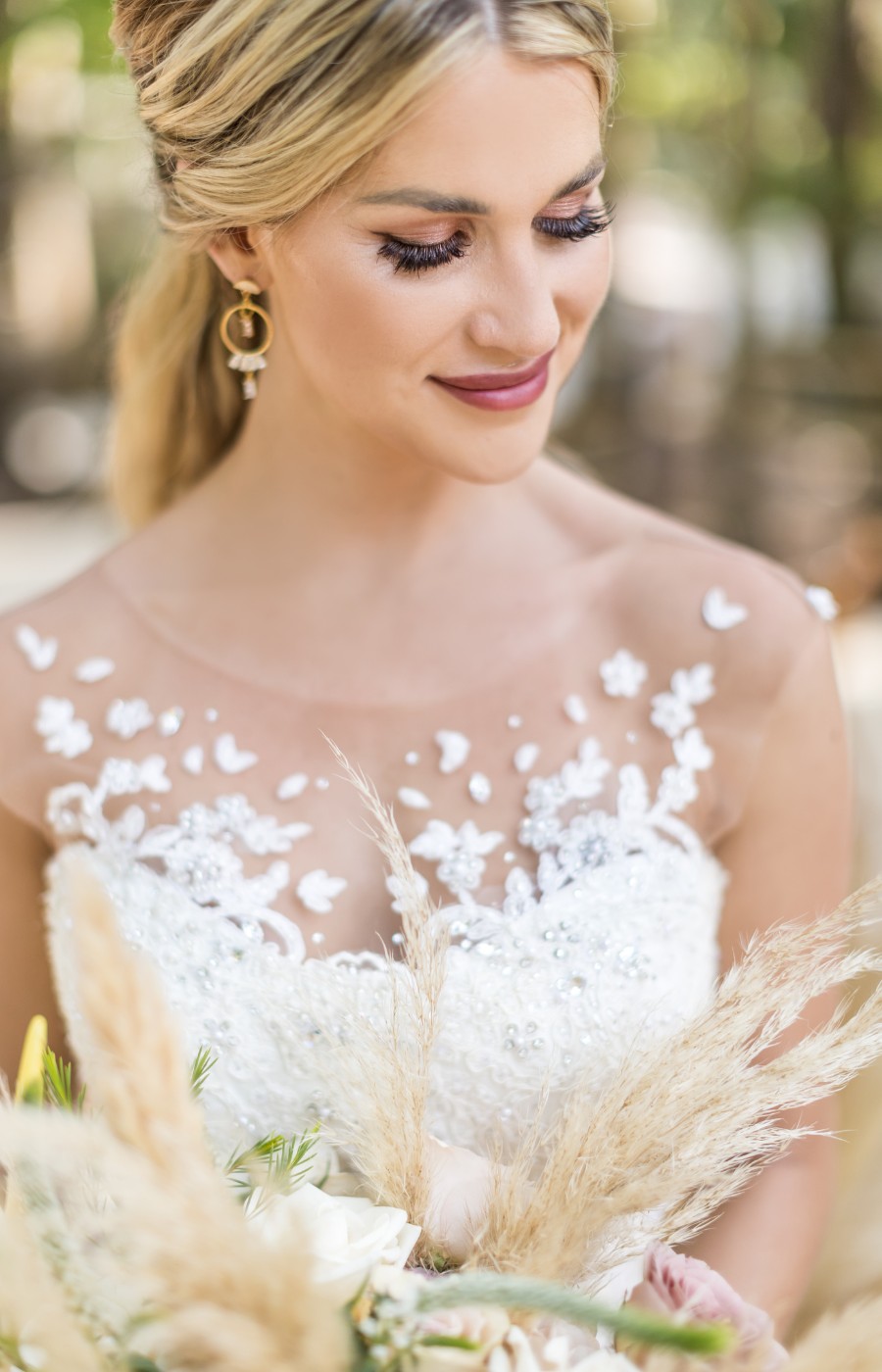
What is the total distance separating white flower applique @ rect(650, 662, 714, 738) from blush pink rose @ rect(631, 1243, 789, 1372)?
2.47ft

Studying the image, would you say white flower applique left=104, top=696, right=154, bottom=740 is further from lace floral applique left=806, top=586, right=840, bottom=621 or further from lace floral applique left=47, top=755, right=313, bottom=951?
lace floral applique left=806, top=586, right=840, bottom=621

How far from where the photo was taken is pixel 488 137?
1.23m

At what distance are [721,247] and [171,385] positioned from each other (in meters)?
7.53

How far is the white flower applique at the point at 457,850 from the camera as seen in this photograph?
1.55 meters

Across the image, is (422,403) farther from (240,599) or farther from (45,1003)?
(45,1003)

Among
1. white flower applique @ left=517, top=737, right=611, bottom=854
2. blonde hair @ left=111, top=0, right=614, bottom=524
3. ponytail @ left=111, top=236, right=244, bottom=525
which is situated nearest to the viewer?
blonde hair @ left=111, top=0, right=614, bottom=524

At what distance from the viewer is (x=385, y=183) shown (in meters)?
1.26

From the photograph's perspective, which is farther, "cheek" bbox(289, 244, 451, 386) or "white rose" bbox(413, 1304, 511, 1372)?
"cheek" bbox(289, 244, 451, 386)

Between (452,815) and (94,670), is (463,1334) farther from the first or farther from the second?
(94,670)

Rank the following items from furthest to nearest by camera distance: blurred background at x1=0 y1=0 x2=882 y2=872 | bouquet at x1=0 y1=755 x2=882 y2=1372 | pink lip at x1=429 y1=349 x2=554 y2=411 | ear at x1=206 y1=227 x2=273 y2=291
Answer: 1. blurred background at x1=0 y1=0 x2=882 y2=872
2. ear at x1=206 y1=227 x2=273 y2=291
3. pink lip at x1=429 y1=349 x2=554 y2=411
4. bouquet at x1=0 y1=755 x2=882 y2=1372

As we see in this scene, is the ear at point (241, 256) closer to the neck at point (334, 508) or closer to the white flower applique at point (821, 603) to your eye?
the neck at point (334, 508)

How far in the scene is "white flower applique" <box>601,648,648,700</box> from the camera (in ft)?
5.47

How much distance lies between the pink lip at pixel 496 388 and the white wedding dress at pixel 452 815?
0.41m

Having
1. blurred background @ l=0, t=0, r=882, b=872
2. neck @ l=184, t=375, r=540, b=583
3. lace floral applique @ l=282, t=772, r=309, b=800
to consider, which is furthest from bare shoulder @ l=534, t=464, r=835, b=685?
blurred background @ l=0, t=0, r=882, b=872
